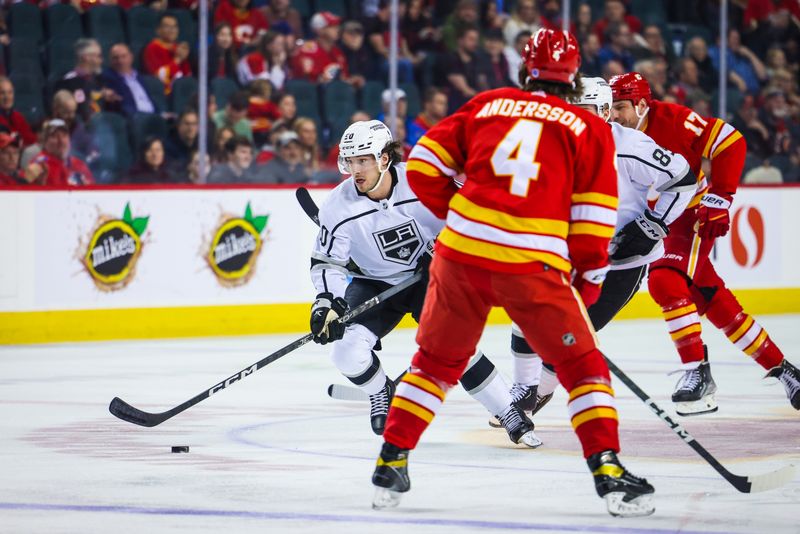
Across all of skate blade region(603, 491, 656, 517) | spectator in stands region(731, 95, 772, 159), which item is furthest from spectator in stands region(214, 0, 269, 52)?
skate blade region(603, 491, 656, 517)

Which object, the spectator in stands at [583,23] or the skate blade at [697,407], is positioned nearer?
the skate blade at [697,407]

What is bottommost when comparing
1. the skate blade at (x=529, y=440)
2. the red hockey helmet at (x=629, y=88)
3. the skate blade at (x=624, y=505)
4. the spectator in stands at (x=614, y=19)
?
Result: the spectator in stands at (x=614, y=19)

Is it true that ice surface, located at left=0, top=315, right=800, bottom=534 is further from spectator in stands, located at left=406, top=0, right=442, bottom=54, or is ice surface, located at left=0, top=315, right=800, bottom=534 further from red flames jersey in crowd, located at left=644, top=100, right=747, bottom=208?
spectator in stands, located at left=406, top=0, right=442, bottom=54

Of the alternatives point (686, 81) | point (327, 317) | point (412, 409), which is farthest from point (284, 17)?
point (412, 409)

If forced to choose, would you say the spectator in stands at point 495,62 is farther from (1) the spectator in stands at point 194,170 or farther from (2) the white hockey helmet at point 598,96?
(2) the white hockey helmet at point 598,96

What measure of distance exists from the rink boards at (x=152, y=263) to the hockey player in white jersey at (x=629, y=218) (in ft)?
11.5

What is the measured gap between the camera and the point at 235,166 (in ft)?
29.3

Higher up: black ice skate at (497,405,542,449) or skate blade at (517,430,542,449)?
black ice skate at (497,405,542,449)

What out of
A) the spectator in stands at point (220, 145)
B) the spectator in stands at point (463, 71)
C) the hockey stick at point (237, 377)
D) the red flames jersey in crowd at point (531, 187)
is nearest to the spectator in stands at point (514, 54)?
the spectator in stands at point (463, 71)

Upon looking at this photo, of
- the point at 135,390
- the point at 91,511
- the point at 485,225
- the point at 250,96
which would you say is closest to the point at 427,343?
the point at 485,225

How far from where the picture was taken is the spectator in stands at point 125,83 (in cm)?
868

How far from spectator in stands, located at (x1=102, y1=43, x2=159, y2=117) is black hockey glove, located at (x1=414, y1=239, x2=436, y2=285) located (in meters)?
3.81

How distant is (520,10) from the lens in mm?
10812

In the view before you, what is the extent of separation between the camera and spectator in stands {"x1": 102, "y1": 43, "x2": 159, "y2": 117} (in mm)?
8680
